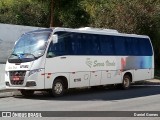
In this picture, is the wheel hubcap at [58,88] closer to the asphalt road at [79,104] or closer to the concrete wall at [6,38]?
the asphalt road at [79,104]

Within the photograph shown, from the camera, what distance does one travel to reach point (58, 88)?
57.9 feet

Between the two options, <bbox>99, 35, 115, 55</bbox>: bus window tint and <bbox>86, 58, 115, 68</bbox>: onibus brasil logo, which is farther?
<bbox>99, 35, 115, 55</bbox>: bus window tint

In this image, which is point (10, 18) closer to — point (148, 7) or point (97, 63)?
point (148, 7)

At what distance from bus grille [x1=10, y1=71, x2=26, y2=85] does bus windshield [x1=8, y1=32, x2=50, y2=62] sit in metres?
0.52

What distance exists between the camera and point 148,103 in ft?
50.4

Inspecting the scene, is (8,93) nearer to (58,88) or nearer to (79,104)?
(58,88)

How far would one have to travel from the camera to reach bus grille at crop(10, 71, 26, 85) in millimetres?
16797

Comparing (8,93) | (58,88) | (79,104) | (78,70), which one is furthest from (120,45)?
A: (79,104)

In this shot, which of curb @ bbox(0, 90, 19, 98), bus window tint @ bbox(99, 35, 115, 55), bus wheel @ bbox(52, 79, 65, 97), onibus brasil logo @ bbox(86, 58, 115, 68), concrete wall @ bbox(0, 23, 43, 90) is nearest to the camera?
bus wheel @ bbox(52, 79, 65, 97)

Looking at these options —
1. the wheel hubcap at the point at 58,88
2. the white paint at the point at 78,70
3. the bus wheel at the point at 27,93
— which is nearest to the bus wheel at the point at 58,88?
the wheel hubcap at the point at 58,88

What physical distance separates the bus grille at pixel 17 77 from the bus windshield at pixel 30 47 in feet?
1.72

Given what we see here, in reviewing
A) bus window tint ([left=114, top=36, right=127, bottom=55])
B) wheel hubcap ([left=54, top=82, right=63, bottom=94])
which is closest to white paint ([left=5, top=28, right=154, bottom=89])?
bus window tint ([left=114, top=36, right=127, bottom=55])

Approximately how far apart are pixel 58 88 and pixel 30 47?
6.81ft

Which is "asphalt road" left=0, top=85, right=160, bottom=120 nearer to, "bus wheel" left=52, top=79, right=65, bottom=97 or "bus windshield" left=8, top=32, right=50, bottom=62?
"bus wheel" left=52, top=79, right=65, bottom=97
